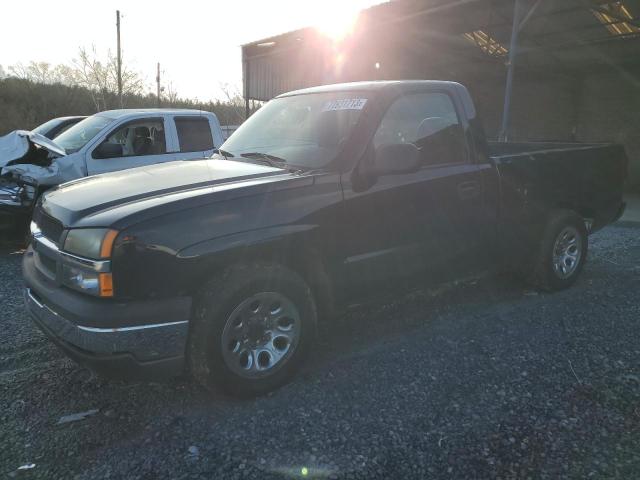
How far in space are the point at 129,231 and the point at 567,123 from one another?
16799 millimetres

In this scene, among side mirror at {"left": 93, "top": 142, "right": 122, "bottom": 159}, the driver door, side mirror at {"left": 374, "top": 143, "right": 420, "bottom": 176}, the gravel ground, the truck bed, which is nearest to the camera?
the gravel ground

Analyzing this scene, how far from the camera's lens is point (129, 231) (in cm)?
243

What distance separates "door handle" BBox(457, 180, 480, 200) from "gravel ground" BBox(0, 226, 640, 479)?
79cm

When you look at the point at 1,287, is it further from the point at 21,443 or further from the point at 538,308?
the point at 538,308

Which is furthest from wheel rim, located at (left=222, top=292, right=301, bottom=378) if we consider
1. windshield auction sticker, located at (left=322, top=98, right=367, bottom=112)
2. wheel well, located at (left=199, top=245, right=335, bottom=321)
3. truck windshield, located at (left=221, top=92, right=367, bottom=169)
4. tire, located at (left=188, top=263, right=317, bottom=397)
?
windshield auction sticker, located at (left=322, top=98, right=367, bottom=112)

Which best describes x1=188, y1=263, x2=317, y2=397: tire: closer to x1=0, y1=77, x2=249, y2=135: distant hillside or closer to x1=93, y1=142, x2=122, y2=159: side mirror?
x1=93, y1=142, x2=122, y2=159: side mirror

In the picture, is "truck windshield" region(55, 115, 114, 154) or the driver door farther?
"truck windshield" region(55, 115, 114, 154)

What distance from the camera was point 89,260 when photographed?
2.46 metres

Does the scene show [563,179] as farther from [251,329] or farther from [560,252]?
[251,329]

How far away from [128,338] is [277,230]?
3.15 ft

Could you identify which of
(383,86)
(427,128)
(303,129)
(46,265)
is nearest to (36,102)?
(303,129)

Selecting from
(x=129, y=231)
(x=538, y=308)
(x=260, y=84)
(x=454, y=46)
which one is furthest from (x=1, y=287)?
(x=260, y=84)

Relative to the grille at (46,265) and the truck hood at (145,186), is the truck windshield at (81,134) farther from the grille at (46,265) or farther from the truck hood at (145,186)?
the grille at (46,265)

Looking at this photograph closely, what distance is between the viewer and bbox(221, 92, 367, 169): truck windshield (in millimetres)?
3336
